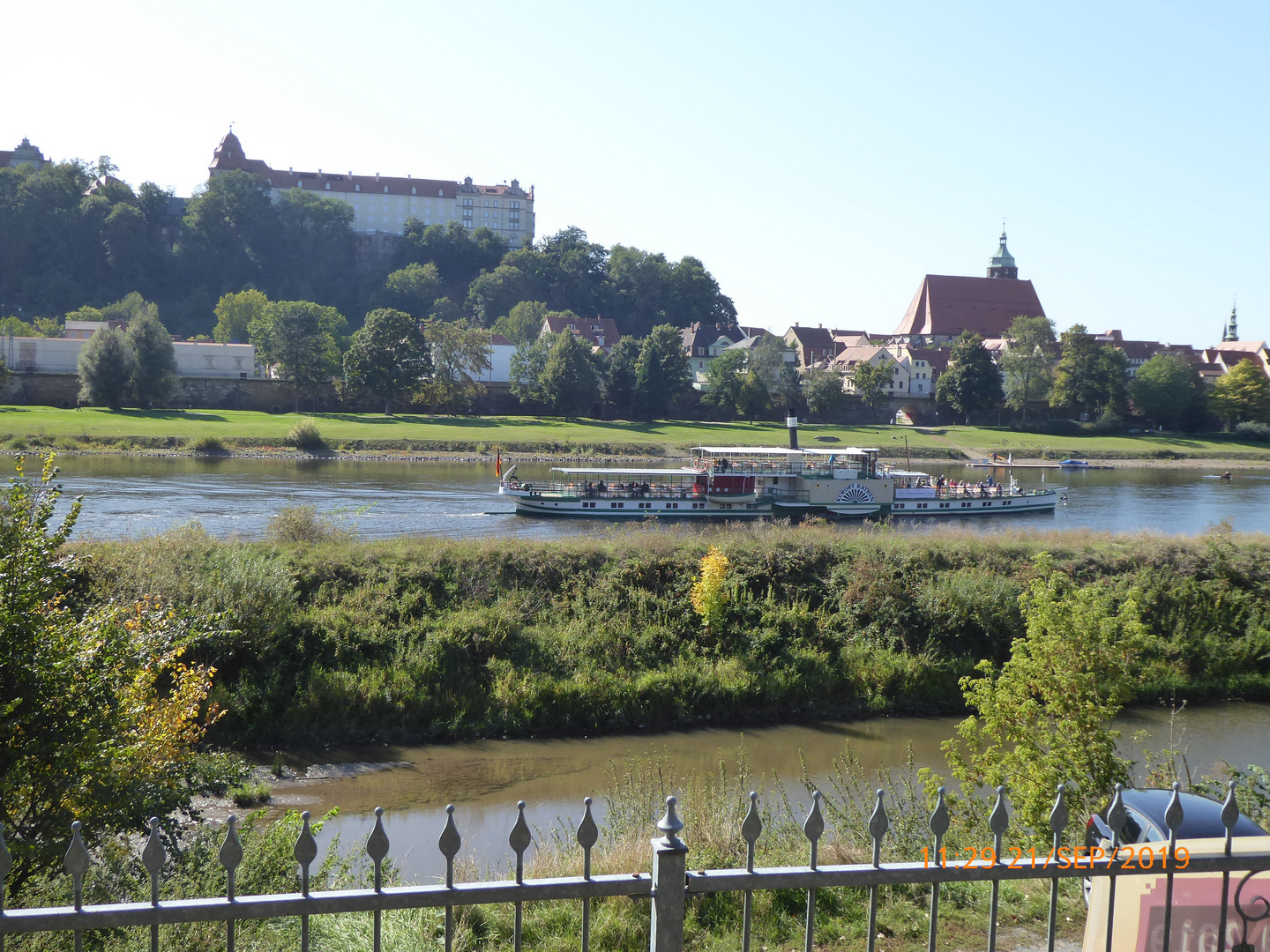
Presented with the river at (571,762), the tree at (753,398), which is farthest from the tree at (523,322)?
the river at (571,762)

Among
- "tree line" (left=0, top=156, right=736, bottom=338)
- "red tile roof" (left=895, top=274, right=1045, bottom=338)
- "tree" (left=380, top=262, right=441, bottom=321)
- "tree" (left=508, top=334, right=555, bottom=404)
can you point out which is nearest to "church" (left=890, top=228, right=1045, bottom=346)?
"red tile roof" (left=895, top=274, right=1045, bottom=338)

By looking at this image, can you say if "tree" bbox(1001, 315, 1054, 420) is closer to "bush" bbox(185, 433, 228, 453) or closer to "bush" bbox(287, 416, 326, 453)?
"bush" bbox(287, 416, 326, 453)

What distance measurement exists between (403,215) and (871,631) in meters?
165

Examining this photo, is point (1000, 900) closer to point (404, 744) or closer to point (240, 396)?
point (404, 744)

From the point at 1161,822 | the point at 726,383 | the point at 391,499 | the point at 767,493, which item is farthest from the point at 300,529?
the point at 726,383

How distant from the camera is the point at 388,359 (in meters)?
88.6

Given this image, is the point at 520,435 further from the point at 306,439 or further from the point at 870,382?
the point at 870,382

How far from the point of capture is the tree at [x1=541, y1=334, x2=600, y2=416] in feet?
298

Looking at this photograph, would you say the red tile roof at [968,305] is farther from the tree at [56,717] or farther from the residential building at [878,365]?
the tree at [56,717]

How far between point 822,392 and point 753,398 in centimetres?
774

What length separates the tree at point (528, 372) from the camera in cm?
9350

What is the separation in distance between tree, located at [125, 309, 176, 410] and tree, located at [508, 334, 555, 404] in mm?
30347

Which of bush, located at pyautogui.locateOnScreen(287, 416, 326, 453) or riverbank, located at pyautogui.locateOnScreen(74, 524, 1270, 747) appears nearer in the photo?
riverbank, located at pyautogui.locateOnScreen(74, 524, 1270, 747)

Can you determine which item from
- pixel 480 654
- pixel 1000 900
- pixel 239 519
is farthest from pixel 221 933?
pixel 239 519
